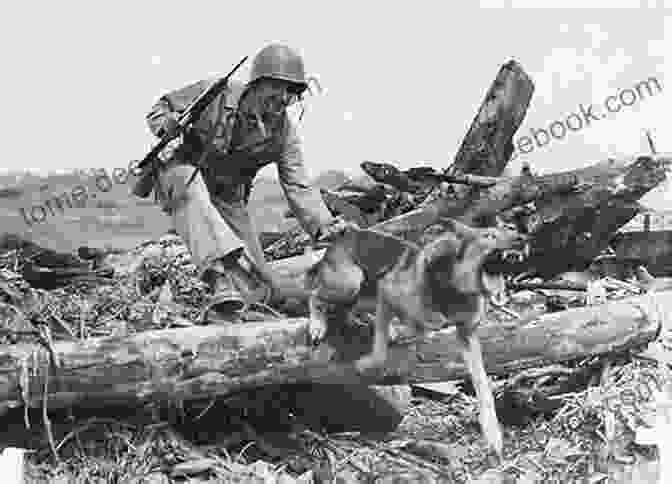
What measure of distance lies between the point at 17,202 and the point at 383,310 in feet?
44.6

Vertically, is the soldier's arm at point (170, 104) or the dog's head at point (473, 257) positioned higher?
the soldier's arm at point (170, 104)

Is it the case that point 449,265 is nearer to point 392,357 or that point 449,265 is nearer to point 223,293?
point 392,357

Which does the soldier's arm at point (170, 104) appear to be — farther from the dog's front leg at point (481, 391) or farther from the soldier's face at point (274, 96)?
the dog's front leg at point (481, 391)

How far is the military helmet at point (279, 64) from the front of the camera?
4.76 meters

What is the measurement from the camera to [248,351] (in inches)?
179

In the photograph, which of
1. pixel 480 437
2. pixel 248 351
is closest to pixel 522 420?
pixel 480 437

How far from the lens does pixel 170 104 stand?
524 cm

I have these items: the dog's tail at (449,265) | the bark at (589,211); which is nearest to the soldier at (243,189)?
the dog's tail at (449,265)

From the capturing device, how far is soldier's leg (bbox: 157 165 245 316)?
5008 mm

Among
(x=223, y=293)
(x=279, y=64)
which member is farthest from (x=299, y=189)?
(x=279, y=64)

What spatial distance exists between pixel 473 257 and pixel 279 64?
6.24 ft

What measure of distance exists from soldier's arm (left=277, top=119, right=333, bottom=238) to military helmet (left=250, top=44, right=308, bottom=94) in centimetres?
75

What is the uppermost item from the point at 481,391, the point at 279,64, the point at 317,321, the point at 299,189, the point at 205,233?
the point at 279,64

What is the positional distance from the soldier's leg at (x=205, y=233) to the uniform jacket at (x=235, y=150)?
21cm
